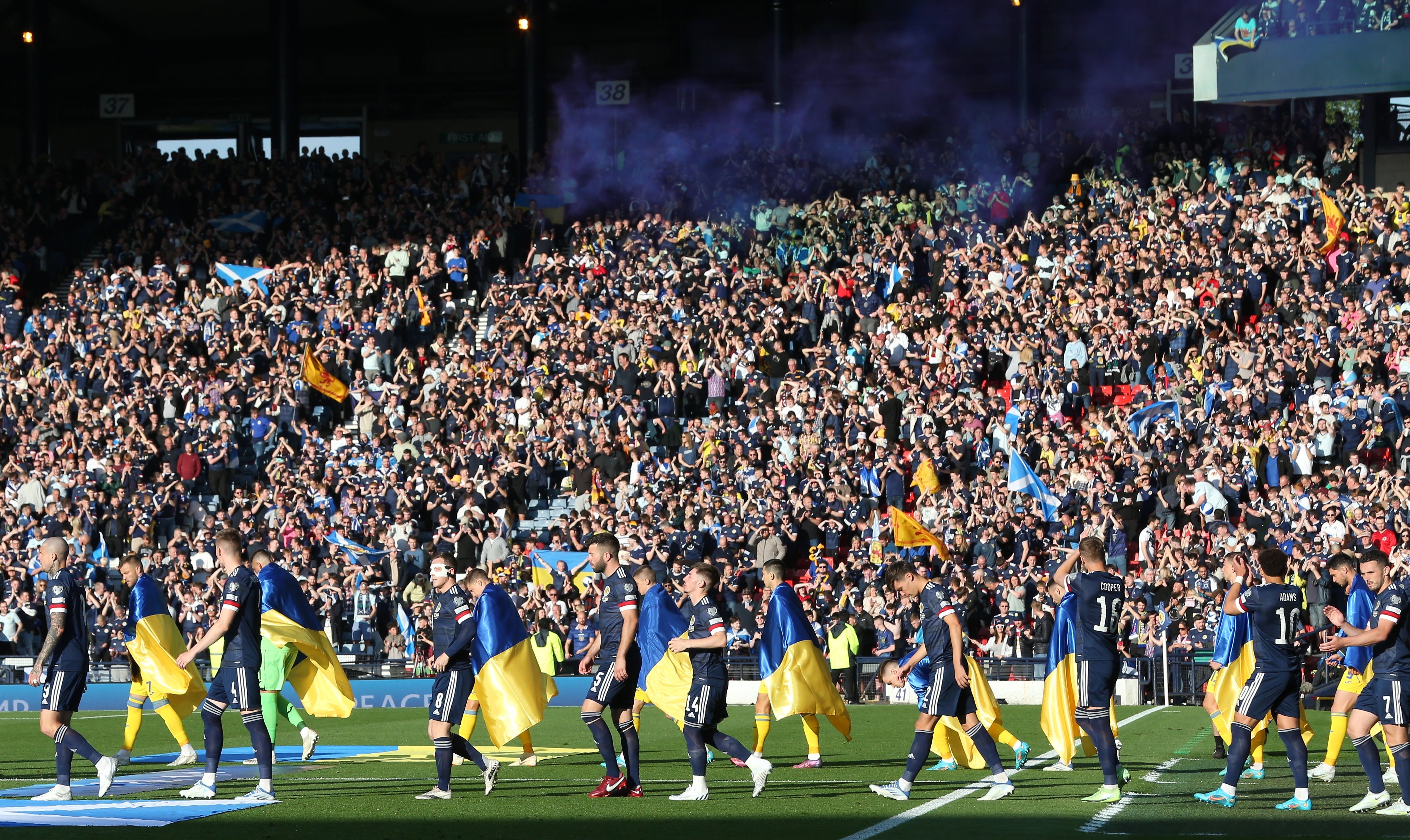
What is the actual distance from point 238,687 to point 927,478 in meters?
15.6

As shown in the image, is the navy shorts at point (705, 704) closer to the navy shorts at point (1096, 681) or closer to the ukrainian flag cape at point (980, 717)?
the ukrainian flag cape at point (980, 717)

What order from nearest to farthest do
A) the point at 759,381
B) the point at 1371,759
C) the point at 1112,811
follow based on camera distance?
the point at 1371,759, the point at 1112,811, the point at 759,381

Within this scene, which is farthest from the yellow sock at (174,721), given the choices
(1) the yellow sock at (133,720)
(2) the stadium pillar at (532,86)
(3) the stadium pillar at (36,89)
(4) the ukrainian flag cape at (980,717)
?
(3) the stadium pillar at (36,89)

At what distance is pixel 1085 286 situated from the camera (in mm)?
29406

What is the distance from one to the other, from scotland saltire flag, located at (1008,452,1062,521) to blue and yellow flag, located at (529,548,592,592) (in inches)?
253

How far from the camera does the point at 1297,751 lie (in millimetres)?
12352

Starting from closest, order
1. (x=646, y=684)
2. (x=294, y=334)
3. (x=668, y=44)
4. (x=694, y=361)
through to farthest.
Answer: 1. (x=646, y=684)
2. (x=694, y=361)
3. (x=294, y=334)
4. (x=668, y=44)

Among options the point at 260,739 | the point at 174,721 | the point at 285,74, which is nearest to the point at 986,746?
the point at 260,739

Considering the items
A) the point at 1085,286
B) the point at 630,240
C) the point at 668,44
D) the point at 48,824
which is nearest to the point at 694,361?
the point at 630,240

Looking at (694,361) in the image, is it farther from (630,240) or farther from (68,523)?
(68,523)

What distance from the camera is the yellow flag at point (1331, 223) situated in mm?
28766

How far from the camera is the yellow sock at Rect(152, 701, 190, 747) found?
51.7 ft

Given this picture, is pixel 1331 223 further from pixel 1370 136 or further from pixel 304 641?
pixel 304 641

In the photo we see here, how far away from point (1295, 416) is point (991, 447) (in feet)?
14.5
